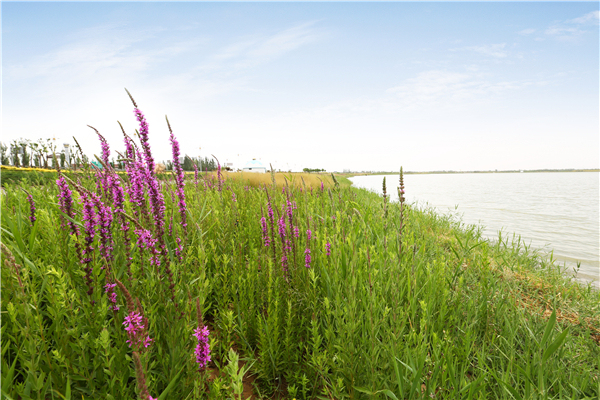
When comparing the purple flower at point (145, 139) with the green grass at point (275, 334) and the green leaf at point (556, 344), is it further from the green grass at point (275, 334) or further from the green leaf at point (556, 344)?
the green leaf at point (556, 344)

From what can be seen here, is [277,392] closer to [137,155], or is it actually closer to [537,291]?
[137,155]

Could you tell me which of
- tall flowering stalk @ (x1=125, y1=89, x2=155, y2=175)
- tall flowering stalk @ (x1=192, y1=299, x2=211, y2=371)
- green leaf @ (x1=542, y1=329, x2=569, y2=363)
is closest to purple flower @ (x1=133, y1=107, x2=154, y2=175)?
tall flowering stalk @ (x1=125, y1=89, x2=155, y2=175)

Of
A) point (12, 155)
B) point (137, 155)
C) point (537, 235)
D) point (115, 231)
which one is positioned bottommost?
point (537, 235)

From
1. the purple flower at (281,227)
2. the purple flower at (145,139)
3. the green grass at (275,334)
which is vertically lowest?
the green grass at (275,334)

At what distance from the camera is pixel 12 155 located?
35062 mm

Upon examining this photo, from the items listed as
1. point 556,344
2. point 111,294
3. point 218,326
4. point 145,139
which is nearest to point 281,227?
point 218,326

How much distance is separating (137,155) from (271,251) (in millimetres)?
1541

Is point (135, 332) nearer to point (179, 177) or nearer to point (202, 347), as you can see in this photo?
point (202, 347)

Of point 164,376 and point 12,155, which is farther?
point 12,155

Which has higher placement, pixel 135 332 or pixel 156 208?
pixel 156 208

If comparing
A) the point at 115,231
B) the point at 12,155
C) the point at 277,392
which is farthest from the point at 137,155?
the point at 12,155

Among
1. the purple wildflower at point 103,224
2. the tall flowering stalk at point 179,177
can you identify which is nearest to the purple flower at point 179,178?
the tall flowering stalk at point 179,177

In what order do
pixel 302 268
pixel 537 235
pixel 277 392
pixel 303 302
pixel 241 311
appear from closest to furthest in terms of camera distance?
pixel 277 392 < pixel 241 311 < pixel 303 302 < pixel 302 268 < pixel 537 235

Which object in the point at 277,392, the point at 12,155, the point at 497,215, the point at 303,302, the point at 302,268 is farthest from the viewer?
the point at 12,155
